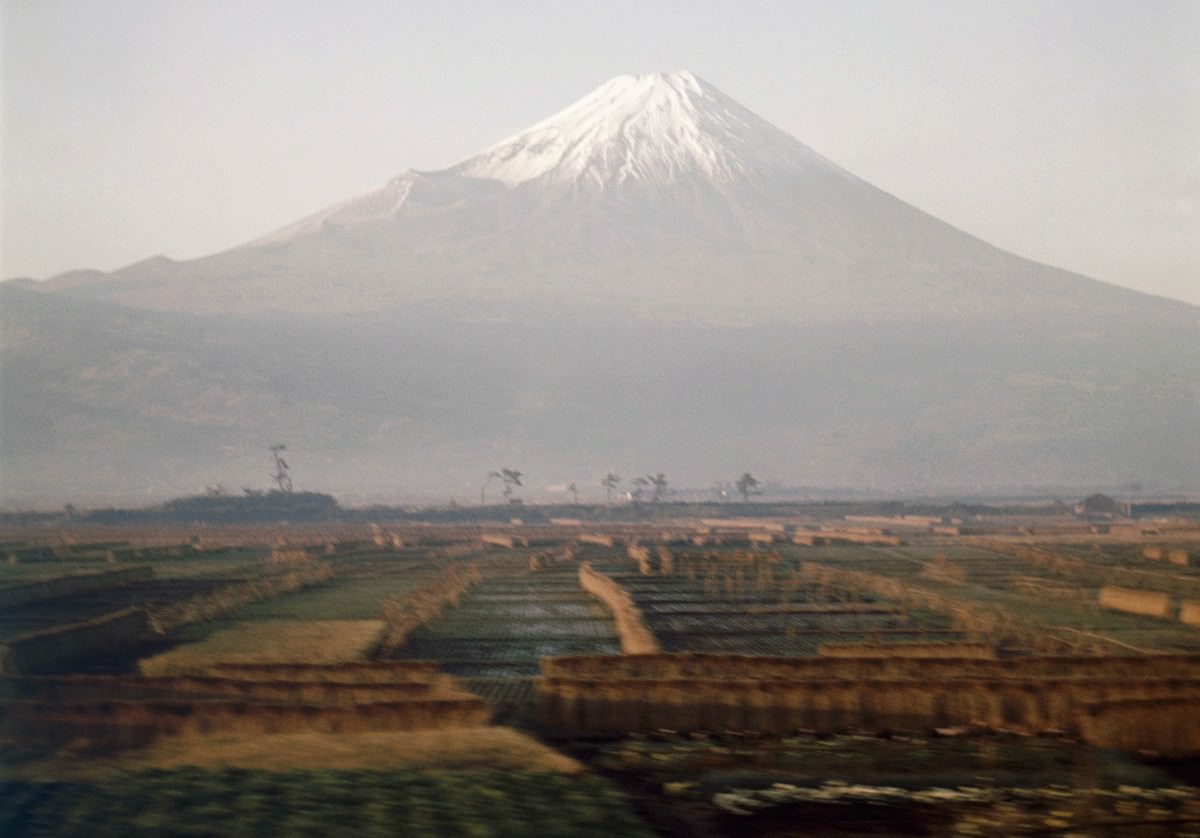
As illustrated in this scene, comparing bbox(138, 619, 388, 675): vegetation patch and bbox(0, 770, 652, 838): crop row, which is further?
bbox(138, 619, 388, 675): vegetation patch

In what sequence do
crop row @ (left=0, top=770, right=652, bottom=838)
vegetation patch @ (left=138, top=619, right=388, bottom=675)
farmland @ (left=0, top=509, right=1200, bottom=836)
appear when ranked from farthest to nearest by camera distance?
vegetation patch @ (left=138, top=619, right=388, bottom=675)
farmland @ (left=0, top=509, right=1200, bottom=836)
crop row @ (left=0, top=770, right=652, bottom=838)

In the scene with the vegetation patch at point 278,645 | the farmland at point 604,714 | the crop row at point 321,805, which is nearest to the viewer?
the crop row at point 321,805

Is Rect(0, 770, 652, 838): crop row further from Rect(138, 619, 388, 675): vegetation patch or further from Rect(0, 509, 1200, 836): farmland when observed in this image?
Rect(138, 619, 388, 675): vegetation patch

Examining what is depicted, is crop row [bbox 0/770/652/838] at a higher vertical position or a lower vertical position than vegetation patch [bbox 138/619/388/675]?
lower

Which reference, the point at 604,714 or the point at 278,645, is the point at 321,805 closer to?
the point at 604,714

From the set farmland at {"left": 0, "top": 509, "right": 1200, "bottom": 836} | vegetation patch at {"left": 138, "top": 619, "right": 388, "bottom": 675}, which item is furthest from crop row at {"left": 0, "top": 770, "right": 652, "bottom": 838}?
vegetation patch at {"left": 138, "top": 619, "right": 388, "bottom": 675}

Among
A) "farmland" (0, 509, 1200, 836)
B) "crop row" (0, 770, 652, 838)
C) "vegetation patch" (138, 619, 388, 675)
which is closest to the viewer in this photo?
"crop row" (0, 770, 652, 838)

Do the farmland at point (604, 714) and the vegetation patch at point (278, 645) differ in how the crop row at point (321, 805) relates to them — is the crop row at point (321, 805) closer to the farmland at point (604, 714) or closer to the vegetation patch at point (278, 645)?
the farmland at point (604, 714)

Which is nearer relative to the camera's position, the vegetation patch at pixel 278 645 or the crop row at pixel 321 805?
the crop row at pixel 321 805

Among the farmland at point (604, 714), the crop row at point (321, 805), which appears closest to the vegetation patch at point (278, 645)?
the farmland at point (604, 714)

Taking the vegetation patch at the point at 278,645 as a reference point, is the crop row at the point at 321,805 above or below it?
below
